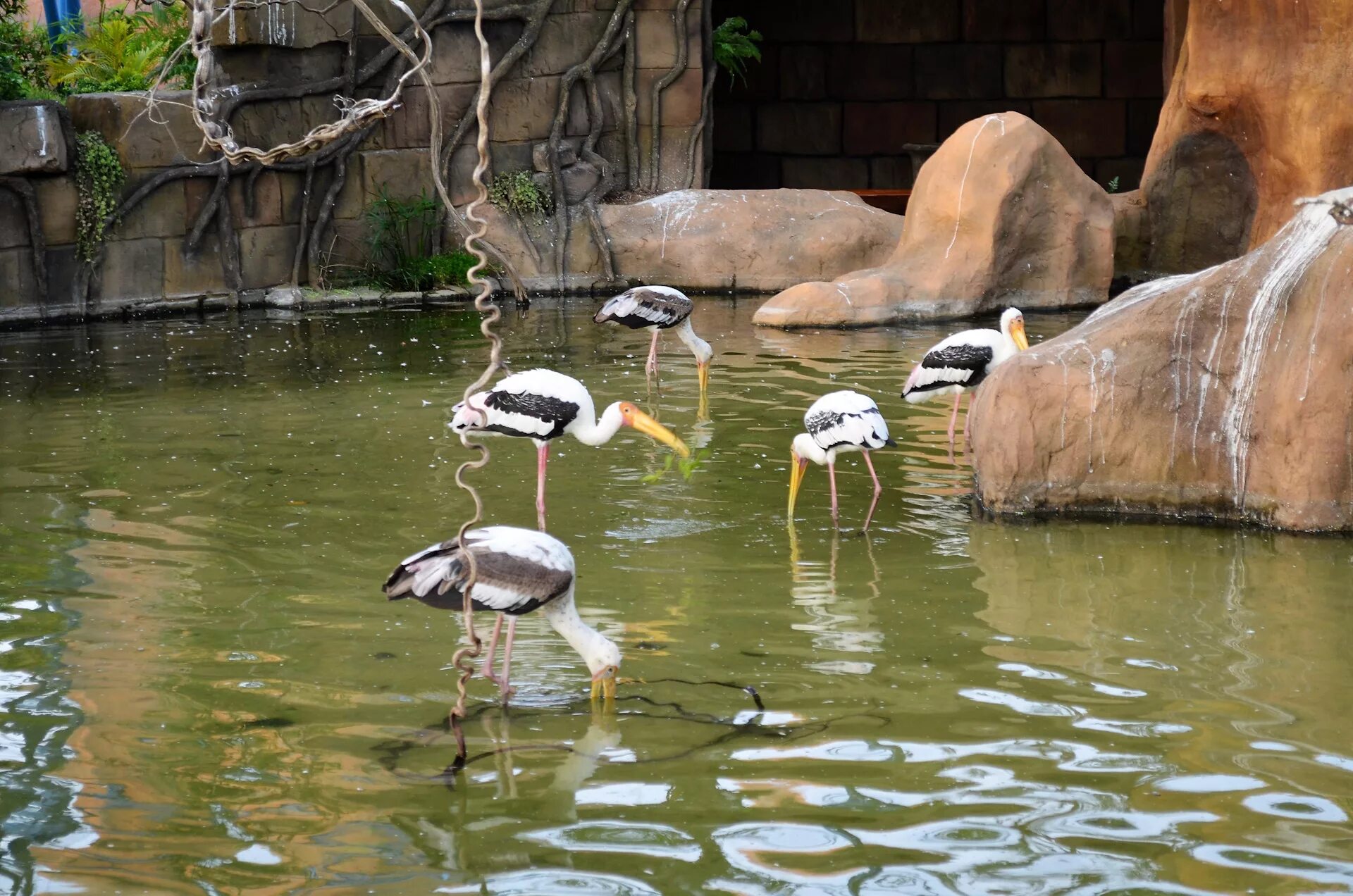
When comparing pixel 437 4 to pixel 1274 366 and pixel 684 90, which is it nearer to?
pixel 684 90

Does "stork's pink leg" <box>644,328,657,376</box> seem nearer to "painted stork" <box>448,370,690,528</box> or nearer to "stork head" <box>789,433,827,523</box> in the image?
"painted stork" <box>448,370,690,528</box>

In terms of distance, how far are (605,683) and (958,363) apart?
12.7ft

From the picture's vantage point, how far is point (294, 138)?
1431 cm

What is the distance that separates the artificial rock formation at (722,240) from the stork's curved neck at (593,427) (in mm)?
7351

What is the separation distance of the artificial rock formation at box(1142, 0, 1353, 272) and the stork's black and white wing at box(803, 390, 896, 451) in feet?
20.4

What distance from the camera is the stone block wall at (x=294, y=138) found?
12969 millimetres

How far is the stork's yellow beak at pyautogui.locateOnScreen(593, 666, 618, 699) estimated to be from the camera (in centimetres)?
450

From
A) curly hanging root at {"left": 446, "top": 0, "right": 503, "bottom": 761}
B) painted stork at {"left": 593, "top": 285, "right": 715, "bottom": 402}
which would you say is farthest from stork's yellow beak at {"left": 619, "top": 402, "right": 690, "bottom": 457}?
painted stork at {"left": 593, "top": 285, "right": 715, "bottom": 402}

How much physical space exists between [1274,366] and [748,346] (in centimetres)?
527

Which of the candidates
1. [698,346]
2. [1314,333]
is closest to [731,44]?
[698,346]

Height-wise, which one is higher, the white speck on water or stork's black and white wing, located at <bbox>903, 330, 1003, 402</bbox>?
stork's black and white wing, located at <bbox>903, 330, 1003, 402</bbox>

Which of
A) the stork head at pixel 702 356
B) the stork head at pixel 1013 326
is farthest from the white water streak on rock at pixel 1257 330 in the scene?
the stork head at pixel 702 356

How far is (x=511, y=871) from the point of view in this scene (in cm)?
360

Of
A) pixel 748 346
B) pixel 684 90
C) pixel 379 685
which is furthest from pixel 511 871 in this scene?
pixel 684 90
